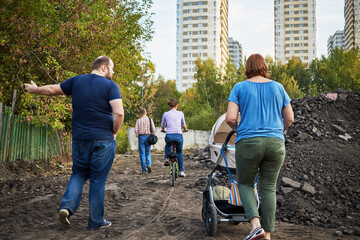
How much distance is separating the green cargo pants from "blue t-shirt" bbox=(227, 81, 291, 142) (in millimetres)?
90

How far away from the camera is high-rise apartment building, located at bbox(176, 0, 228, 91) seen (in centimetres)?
10006

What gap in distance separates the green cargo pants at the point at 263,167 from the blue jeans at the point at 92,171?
5.59 feet

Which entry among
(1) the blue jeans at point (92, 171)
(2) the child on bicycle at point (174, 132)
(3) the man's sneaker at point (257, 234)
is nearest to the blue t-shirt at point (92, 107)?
(1) the blue jeans at point (92, 171)

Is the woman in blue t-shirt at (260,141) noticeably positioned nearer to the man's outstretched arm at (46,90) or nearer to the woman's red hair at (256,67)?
the woman's red hair at (256,67)

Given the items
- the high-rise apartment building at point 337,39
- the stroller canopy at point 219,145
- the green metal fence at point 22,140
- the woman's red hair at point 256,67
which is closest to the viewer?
the woman's red hair at point 256,67

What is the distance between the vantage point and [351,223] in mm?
5062

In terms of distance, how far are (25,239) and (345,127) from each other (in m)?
13.5

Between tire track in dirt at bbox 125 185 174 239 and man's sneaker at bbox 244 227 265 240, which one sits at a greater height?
man's sneaker at bbox 244 227 265 240

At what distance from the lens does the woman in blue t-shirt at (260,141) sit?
10.7 feet

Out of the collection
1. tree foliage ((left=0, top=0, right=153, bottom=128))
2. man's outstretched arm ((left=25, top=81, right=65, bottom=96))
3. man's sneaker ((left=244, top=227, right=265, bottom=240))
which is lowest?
man's sneaker ((left=244, top=227, right=265, bottom=240))

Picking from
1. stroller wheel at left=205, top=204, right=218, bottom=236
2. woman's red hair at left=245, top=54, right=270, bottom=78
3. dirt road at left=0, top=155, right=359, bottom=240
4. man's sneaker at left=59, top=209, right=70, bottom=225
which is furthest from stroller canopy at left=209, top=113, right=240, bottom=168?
man's sneaker at left=59, top=209, right=70, bottom=225

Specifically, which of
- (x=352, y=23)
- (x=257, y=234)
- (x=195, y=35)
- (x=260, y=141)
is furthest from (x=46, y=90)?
(x=352, y=23)

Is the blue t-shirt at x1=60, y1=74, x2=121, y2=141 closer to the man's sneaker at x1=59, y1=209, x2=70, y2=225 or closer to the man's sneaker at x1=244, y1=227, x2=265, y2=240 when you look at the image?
the man's sneaker at x1=59, y1=209, x2=70, y2=225

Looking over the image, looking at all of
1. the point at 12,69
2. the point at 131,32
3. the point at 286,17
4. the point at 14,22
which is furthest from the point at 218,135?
the point at 286,17
